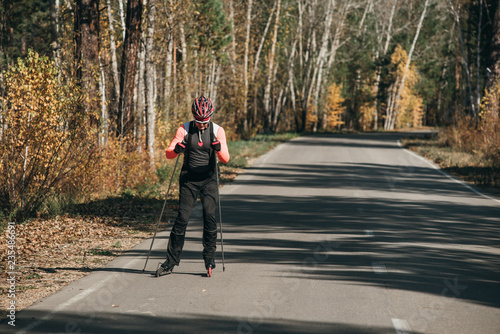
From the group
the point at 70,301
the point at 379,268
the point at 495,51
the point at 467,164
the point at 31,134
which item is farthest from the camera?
the point at 495,51

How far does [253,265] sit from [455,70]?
227ft

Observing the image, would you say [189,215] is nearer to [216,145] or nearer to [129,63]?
[216,145]

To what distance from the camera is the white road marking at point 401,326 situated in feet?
18.2

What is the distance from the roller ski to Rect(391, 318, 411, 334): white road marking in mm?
3046

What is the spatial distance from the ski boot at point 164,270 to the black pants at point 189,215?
0.17 ft

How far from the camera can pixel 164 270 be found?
7668 millimetres

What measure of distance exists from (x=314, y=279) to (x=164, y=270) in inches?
75.4

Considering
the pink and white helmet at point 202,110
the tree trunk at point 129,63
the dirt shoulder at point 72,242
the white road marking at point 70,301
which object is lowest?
the dirt shoulder at point 72,242

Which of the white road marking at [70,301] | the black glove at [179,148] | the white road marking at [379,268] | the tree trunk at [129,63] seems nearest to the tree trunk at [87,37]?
the tree trunk at [129,63]

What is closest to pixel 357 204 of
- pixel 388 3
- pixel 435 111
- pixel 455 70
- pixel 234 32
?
pixel 234 32

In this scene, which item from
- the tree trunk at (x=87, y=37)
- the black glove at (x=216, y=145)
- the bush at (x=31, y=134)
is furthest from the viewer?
the tree trunk at (x=87, y=37)

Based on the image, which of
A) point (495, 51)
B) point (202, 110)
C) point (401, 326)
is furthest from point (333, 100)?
point (401, 326)

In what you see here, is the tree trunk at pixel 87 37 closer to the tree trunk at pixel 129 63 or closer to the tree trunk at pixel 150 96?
the tree trunk at pixel 129 63

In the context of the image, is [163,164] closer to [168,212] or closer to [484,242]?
[168,212]
